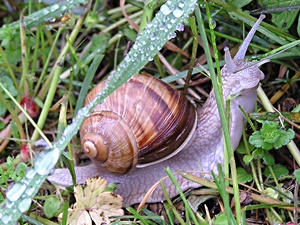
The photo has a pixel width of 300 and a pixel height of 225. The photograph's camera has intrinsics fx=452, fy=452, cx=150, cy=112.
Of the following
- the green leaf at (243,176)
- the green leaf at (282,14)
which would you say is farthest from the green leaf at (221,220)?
the green leaf at (282,14)

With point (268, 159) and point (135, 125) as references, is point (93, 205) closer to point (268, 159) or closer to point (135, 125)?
point (135, 125)

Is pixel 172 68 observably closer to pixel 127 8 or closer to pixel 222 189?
pixel 127 8

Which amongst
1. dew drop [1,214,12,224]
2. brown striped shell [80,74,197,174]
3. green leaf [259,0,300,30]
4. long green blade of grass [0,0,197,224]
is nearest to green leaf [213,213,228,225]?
brown striped shell [80,74,197,174]

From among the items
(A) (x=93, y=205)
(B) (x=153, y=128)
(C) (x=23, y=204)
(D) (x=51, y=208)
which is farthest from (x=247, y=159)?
(C) (x=23, y=204)

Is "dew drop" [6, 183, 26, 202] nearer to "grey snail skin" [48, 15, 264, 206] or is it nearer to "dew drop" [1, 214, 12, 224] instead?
"dew drop" [1, 214, 12, 224]

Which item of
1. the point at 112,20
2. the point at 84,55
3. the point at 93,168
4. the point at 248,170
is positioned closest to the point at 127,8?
the point at 112,20

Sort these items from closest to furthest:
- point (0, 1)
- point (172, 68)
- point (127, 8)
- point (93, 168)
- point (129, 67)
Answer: point (129, 67)
point (93, 168)
point (172, 68)
point (127, 8)
point (0, 1)
